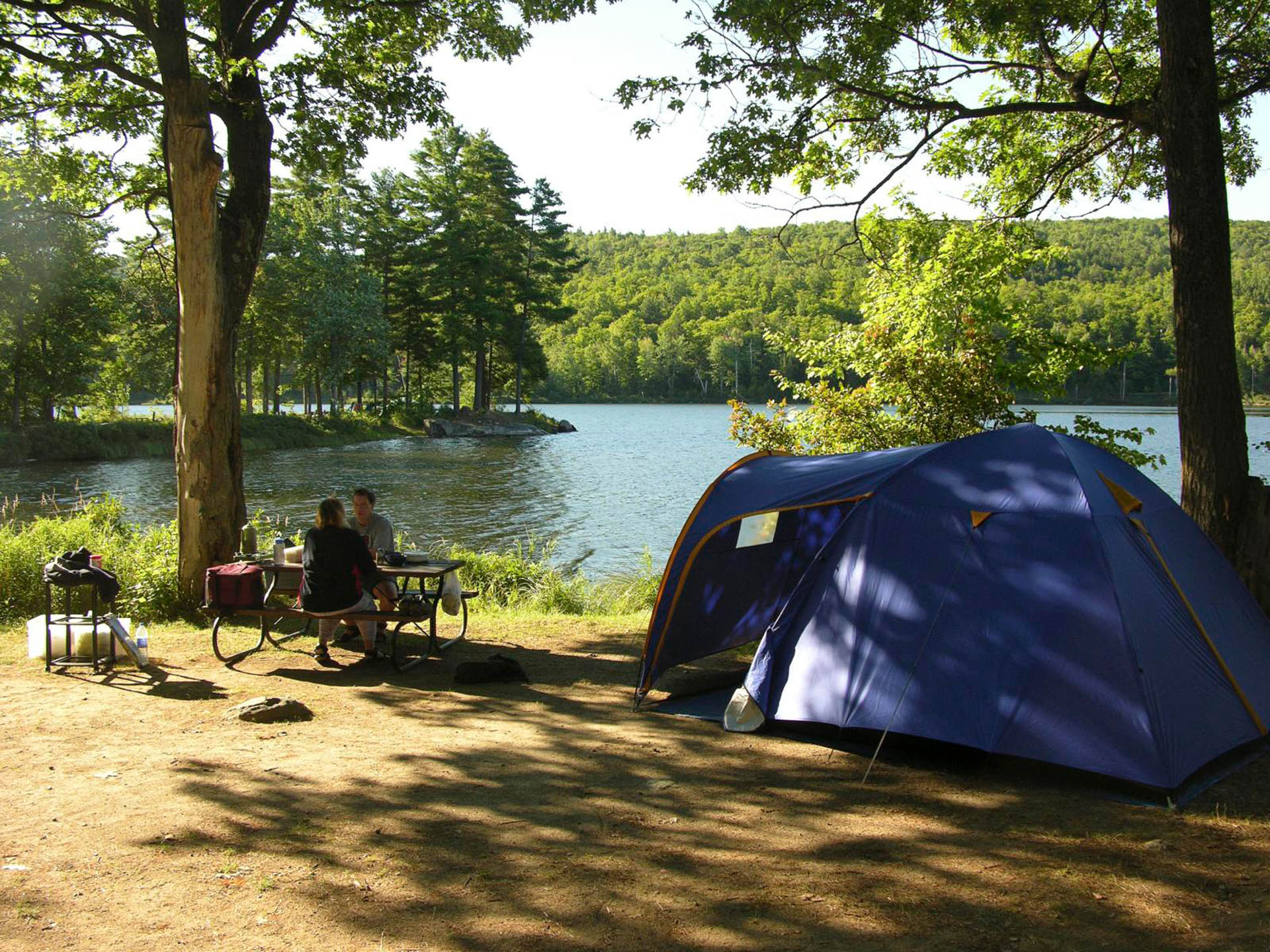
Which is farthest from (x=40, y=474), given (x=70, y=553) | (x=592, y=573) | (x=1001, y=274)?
(x=1001, y=274)

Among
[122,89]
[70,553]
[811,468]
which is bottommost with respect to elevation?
[70,553]

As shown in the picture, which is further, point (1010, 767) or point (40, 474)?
point (40, 474)

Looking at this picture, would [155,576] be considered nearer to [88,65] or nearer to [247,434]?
[88,65]

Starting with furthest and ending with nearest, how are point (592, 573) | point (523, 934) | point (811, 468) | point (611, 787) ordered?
point (592, 573) → point (811, 468) → point (611, 787) → point (523, 934)

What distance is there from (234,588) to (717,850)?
4.87m

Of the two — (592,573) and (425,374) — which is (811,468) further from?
(425,374)

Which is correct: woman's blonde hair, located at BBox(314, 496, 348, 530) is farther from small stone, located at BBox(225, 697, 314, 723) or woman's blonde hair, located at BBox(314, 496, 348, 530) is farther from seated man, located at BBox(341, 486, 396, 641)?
small stone, located at BBox(225, 697, 314, 723)

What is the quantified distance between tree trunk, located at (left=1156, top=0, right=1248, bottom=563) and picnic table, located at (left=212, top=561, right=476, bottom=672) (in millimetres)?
5554

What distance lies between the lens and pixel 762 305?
65.5 metres

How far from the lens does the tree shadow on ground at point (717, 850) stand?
338 cm

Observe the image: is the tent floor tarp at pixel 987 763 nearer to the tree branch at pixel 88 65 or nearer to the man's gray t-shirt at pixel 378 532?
the man's gray t-shirt at pixel 378 532

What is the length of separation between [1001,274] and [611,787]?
7965mm

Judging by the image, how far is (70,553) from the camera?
694 cm

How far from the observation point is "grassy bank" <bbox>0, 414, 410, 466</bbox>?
34.0 meters
